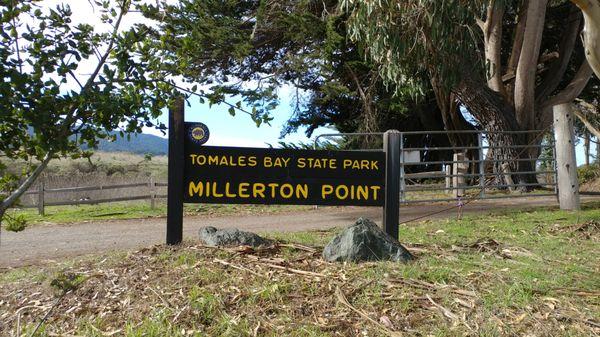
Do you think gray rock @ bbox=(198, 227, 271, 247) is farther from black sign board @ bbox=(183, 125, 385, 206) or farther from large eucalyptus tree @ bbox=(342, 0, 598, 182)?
large eucalyptus tree @ bbox=(342, 0, 598, 182)

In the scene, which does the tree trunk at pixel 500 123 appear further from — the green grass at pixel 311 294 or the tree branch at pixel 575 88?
the green grass at pixel 311 294

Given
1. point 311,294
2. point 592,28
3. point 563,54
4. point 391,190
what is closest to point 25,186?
point 311,294

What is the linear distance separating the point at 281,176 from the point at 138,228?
A: 559 centimetres

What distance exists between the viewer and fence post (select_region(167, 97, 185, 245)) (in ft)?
20.3

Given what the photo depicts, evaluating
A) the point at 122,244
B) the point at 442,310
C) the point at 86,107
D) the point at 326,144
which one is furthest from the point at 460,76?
the point at 86,107

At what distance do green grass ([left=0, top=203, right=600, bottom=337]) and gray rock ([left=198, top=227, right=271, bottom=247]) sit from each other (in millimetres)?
193

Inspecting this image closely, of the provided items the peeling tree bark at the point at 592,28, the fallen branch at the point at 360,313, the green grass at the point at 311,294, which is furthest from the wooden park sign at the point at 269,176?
the peeling tree bark at the point at 592,28

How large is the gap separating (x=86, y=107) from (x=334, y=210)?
33.9ft

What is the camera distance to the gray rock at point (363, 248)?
5.52m

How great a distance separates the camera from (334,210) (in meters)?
13.0

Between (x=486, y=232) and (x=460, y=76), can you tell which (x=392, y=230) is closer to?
(x=486, y=232)

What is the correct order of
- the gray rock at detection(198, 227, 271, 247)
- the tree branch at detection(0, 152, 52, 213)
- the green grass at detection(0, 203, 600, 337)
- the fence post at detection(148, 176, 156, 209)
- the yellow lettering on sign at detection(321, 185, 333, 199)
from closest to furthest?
1. the tree branch at detection(0, 152, 52, 213)
2. the green grass at detection(0, 203, 600, 337)
3. the gray rock at detection(198, 227, 271, 247)
4. the yellow lettering on sign at detection(321, 185, 333, 199)
5. the fence post at detection(148, 176, 156, 209)

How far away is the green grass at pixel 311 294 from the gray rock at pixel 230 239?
193mm

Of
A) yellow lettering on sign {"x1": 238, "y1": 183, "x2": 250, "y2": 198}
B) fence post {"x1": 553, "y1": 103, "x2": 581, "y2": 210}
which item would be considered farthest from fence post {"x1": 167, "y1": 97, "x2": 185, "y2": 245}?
fence post {"x1": 553, "y1": 103, "x2": 581, "y2": 210}
